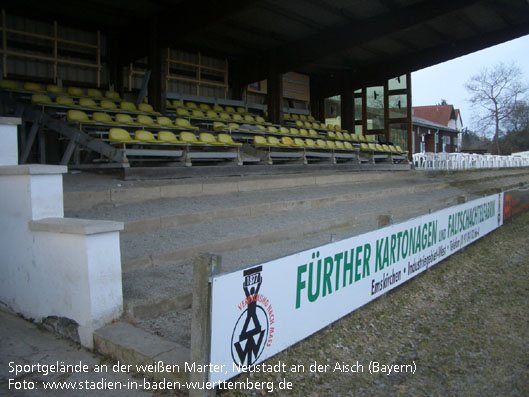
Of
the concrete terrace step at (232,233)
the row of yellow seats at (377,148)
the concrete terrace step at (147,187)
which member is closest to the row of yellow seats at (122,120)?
the concrete terrace step at (147,187)

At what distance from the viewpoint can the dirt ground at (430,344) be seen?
3215 mm

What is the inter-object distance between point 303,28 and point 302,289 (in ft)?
47.7

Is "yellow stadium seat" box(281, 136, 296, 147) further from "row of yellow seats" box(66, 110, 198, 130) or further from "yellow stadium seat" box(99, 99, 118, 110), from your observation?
"yellow stadium seat" box(99, 99, 118, 110)

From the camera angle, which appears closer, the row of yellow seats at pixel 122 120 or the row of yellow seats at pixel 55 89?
the row of yellow seats at pixel 122 120

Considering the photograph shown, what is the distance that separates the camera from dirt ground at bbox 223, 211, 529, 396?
3.21 meters

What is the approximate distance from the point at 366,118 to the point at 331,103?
2.53 m

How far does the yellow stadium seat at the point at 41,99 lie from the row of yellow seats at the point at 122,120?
2.60 ft

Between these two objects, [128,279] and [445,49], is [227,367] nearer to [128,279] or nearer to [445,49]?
[128,279]

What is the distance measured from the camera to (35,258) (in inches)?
146

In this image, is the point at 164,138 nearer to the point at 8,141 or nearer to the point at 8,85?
the point at 8,85

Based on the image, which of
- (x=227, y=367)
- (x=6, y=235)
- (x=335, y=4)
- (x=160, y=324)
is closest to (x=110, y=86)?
(x=335, y=4)

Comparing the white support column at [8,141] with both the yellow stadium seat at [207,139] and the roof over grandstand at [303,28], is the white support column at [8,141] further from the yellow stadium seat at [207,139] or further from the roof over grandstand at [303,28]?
the roof over grandstand at [303,28]

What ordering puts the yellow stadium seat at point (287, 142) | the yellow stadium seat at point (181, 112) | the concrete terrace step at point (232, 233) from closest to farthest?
the concrete terrace step at point (232, 233) → the yellow stadium seat at point (287, 142) → the yellow stadium seat at point (181, 112)

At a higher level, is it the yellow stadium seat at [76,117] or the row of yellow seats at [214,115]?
the row of yellow seats at [214,115]
